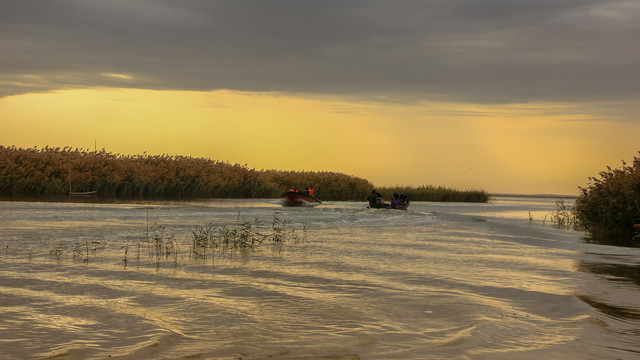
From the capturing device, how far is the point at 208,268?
10.8 meters

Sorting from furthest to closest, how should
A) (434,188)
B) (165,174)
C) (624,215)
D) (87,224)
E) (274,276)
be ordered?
1. (434,188)
2. (165,174)
3. (624,215)
4. (87,224)
5. (274,276)

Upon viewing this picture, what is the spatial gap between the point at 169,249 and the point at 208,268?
9.11ft

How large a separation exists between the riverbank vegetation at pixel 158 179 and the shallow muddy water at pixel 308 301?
1007 inches

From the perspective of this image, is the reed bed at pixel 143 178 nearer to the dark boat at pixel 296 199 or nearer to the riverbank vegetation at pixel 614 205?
the dark boat at pixel 296 199

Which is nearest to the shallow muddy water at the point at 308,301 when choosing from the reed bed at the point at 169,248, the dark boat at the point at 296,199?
the reed bed at the point at 169,248

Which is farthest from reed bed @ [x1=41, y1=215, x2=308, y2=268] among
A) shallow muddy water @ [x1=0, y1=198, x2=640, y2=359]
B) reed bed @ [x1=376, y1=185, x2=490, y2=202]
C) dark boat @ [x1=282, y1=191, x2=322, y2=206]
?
reed bed @ [x1=376, y1=185, x2=490, y2=202]

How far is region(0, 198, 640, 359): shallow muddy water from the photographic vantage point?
5.67 m

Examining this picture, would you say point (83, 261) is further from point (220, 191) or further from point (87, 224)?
point (220, 191)

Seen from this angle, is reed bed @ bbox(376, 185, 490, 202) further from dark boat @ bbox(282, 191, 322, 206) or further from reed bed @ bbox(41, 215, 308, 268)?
reed bed @ bbox(41, 215, 308, 268)

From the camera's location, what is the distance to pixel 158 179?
1794 inches

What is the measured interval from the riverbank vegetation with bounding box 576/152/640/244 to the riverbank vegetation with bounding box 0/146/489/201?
3258 centimetres

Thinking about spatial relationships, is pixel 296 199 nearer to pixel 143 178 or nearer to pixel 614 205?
pixel 143 178

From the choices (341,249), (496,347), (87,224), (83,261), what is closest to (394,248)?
(341,249)

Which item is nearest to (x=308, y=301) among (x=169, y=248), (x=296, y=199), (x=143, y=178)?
(x=169, y=248)
